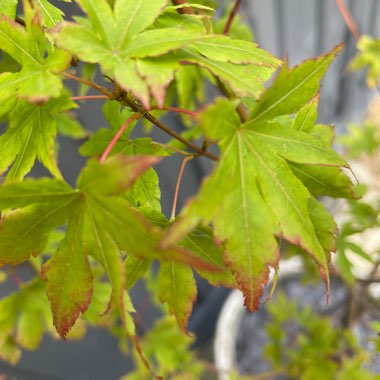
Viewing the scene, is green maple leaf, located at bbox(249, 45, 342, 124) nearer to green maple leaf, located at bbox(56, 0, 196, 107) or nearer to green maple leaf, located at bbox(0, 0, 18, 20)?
green maple leaf, located at bbox(56, 0, 196, 107)

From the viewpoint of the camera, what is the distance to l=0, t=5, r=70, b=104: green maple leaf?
41 cm

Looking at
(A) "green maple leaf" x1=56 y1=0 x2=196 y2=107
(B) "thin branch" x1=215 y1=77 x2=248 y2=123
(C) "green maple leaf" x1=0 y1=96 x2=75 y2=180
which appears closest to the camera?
(A) "green maple leaf" x1=56 y1=0 x2=196 y2=107

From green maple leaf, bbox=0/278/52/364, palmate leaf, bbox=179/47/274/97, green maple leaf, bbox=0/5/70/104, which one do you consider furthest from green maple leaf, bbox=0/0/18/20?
green maple leaf, bbox=0/278/52/364

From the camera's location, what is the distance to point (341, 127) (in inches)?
109

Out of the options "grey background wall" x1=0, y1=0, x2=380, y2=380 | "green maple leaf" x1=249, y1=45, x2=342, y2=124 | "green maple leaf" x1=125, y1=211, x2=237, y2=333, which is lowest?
"grey background wall" x1=0, y1=0, x2=380, y2=380

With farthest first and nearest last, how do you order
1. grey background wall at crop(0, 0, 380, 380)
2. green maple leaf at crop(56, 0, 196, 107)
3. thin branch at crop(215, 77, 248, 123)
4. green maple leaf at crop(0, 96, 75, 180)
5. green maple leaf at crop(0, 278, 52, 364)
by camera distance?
grey background wall at crop(0, 0, 380, 380) → green maple leaf at crop(0, 278, 52, 364) → thin branch at crop(215, 77, 248, 123) → green maple leaf at crop(0, 96, 75, 180) → green maple leaf at crop(56, 0, 196, 107)

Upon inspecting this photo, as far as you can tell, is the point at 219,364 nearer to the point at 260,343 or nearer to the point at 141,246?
the point at 260,343

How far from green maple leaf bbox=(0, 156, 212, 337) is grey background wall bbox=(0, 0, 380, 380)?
0.84 ft

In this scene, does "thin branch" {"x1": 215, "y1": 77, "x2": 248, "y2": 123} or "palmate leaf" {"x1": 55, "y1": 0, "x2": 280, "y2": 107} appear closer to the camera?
"palmate leaf" {"x1": 55, "y1": 0, "x2": 280, "y2": 107}

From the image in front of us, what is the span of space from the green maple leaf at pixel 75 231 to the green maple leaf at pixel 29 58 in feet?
0.31

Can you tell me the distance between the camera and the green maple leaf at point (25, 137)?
49 centimetres

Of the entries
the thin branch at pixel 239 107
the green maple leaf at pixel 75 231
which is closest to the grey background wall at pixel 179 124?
the thin branch at pixel 239 107

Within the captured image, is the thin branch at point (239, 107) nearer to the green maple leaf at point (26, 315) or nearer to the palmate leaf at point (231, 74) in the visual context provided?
the palmate leaf at point (231, 74)

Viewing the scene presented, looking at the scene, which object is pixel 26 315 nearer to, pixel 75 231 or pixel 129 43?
pixel 75 231
